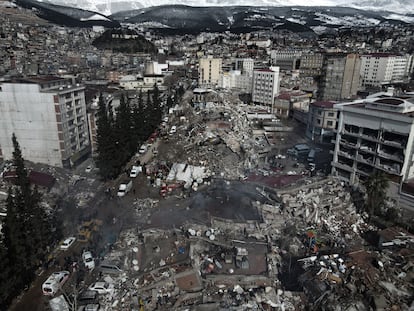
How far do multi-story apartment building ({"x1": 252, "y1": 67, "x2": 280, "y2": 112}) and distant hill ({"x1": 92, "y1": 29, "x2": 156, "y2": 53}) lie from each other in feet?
307

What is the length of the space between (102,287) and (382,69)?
75.3m

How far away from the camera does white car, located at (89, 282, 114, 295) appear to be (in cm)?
1574

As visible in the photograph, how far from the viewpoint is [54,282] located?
1623 cm

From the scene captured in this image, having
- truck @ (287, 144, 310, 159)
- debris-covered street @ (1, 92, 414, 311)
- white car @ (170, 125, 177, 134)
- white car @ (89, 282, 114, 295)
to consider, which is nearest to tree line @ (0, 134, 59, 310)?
debris-covered street @ (1, 92, 414, 311)

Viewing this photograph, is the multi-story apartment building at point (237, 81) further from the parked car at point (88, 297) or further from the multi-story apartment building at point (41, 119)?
the parked car at point (88, 297)

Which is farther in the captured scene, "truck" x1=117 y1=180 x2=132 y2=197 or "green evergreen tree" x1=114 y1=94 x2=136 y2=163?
"green evergreen tree" x1=114 y1=94 x2=136 y2=163

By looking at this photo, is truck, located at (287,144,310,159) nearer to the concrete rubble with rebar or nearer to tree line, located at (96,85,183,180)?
the concrete rubble with rebar

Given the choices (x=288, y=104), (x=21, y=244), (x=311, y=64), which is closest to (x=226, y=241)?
(x=21, y=244)

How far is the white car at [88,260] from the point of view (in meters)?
17.5

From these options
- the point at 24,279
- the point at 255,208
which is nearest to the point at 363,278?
the point at 255,208

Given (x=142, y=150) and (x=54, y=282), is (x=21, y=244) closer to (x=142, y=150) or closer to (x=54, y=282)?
(x=54, y=282)

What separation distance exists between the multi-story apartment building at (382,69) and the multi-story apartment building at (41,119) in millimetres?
63174

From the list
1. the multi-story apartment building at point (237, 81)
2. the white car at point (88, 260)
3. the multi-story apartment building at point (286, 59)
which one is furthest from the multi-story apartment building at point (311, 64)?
the white car at point (88, 260)

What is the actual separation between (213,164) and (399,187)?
53.1 feet
